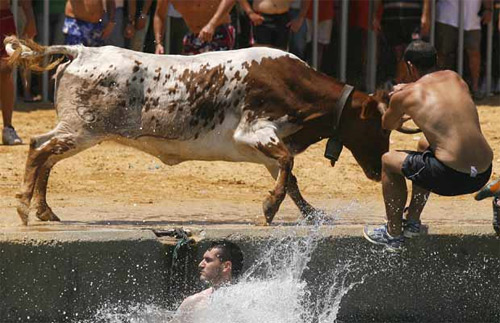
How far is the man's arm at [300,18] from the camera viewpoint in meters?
16.7

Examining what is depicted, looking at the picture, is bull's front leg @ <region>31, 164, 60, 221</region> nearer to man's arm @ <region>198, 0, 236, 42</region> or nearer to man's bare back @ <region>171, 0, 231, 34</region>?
man's arm @ <region>198, 0, 236, 42</region>

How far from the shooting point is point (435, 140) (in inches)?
384

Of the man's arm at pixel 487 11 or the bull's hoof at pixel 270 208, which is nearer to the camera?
the bull's hoof at pixel 270 208

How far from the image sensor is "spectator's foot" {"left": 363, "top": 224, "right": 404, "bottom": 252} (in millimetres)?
10039

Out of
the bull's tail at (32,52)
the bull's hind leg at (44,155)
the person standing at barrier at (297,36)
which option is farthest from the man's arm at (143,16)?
the bull's hind leg at (44,155)

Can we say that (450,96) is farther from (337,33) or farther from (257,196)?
(337,33)

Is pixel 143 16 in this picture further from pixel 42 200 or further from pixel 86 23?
pixel 42 200

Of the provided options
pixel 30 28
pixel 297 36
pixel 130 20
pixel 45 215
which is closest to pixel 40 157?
pixel 45 215

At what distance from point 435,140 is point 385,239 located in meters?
0.75

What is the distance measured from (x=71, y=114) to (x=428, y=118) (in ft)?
9.25

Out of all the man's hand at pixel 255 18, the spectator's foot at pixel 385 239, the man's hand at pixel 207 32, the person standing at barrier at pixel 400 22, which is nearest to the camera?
the spectator's foot at pixel 385 239

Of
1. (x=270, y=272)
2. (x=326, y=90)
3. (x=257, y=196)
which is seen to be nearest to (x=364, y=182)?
(x=257, y=196)

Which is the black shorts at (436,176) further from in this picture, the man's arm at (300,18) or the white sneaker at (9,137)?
the man's arm at (300,18)

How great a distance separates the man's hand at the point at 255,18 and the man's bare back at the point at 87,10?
153 cm
